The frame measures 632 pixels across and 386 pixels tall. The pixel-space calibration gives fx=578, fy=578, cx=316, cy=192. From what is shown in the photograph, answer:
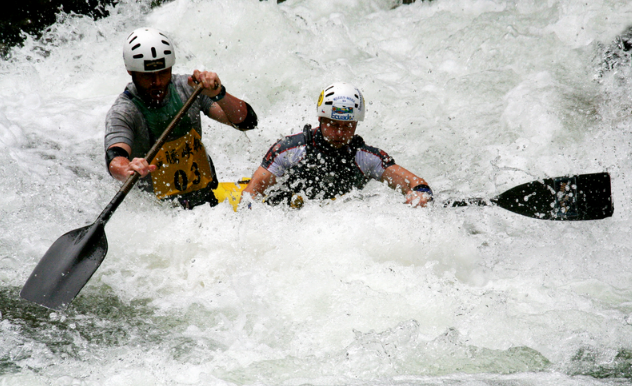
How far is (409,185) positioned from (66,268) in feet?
7.30

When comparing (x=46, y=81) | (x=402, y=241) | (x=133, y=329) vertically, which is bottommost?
(x=133, y=329)

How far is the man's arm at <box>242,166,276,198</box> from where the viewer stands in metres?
4.00

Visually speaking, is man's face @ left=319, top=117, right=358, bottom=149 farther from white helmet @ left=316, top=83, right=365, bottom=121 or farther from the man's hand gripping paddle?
the man's hand gripping paddle

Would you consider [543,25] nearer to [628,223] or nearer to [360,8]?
[360,8]

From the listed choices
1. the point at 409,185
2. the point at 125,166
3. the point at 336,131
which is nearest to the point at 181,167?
the point at 125,166

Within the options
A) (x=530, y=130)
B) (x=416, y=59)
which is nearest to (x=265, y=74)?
(x=416, y=59)

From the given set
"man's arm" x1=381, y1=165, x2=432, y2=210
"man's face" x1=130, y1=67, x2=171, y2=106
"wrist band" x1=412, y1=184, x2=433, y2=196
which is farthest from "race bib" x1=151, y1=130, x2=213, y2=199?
"wrist band" x1=412, y1=184, x2=433, y2=196

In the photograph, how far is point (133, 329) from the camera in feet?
10.3

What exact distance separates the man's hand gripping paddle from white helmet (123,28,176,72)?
0.52 meters

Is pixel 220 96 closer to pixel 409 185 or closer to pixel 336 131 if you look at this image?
pixel 336 131

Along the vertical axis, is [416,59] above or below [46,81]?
above

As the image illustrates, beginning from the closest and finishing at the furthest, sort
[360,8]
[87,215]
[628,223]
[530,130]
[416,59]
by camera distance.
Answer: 1. [87,215]
2. [628,223]
3. [530,130]
4. [416,59]
5. [360,8]

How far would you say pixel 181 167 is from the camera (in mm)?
3863

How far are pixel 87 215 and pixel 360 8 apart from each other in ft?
20.5
